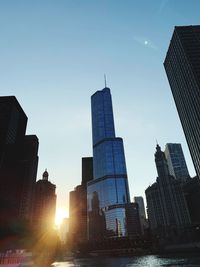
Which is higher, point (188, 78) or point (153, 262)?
point (188, 78)

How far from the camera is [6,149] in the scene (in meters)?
178

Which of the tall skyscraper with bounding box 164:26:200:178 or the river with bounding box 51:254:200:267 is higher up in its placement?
the tall skyscraper with bounding box 164:26:200:178

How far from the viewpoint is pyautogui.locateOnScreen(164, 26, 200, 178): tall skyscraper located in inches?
5807

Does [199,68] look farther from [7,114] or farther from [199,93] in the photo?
[7,114]

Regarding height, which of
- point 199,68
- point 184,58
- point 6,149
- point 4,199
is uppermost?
point 184,58

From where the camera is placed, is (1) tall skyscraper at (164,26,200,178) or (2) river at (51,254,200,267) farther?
(1) tall skyscraper at (164,26,200,178)

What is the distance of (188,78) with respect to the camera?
5989 inches

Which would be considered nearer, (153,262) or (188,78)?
(153,262)

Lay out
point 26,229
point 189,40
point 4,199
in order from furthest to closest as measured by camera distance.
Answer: point 4,199 < point 189,40 < point 26,229

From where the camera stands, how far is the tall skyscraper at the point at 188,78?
Answer: 14750cm

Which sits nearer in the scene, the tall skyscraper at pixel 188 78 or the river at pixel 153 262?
the river at pixel 153 262

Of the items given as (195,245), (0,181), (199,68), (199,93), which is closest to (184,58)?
(199,68)

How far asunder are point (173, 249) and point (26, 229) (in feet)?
→ 412

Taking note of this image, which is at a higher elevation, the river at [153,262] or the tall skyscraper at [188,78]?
the tall skyscraper at [188,78]
